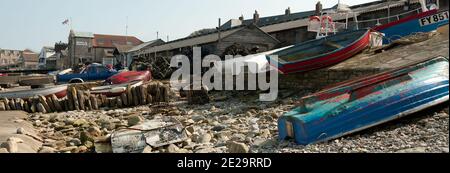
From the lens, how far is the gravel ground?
6555 millimetres

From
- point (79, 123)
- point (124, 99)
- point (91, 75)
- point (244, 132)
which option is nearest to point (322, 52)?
point (244, 132)

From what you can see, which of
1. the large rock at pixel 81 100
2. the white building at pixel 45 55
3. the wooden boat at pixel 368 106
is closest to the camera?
the wooden boat at pixel 368 106

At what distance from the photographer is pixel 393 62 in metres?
12.6

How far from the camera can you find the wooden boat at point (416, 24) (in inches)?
672

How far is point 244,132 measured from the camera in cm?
934

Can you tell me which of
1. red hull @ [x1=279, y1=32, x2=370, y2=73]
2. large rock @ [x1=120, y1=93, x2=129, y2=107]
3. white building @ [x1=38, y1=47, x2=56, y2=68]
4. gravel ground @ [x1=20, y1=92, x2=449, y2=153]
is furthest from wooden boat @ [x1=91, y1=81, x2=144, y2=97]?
white building @ [x1=38, y1=47, x2=56, y2=68]

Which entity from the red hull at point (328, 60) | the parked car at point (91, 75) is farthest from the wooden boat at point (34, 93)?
the red hull at point (328, 60)

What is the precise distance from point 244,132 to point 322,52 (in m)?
7.76

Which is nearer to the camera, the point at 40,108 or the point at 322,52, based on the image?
the point at 322,52

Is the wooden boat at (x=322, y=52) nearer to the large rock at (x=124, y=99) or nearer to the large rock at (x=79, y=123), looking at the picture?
the large rock at (x=124, y=99)

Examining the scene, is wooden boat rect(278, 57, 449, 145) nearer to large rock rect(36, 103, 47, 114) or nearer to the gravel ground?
the gravel ground

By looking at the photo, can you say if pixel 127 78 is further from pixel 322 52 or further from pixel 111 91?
pixel 322 52
